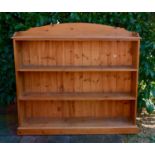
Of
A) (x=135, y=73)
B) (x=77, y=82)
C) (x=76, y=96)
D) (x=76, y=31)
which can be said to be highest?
(x=76, y=31)

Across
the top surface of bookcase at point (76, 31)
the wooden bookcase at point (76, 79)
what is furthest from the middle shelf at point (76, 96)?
the top surface of bookcase at point (76, 31)

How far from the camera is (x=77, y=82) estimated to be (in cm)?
417

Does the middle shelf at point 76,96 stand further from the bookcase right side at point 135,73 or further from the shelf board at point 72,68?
the shelf board at point 72,68

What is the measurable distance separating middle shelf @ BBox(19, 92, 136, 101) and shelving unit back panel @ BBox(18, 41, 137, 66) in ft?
1.18

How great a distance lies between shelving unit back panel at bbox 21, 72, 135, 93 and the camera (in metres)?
4.14

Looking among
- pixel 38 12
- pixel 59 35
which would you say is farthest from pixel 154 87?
pixel 38 12

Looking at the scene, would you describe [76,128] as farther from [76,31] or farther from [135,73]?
[76,31]

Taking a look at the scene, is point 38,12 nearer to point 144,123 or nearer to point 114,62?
point 114,62

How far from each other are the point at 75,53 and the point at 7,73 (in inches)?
38.2

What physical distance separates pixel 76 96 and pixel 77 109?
32 centimetres

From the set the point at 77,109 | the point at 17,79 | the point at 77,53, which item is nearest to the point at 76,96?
the point at 77,109

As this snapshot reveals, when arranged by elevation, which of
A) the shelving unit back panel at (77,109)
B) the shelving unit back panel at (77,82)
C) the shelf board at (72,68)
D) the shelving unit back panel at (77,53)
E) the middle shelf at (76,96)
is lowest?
the shelving unit back panel at (77,109)

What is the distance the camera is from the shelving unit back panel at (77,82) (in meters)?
4.14

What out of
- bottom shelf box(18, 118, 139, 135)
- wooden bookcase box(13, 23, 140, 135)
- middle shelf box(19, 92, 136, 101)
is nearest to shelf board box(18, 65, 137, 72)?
wooden bookcase box(13, 23, 140, 135)
